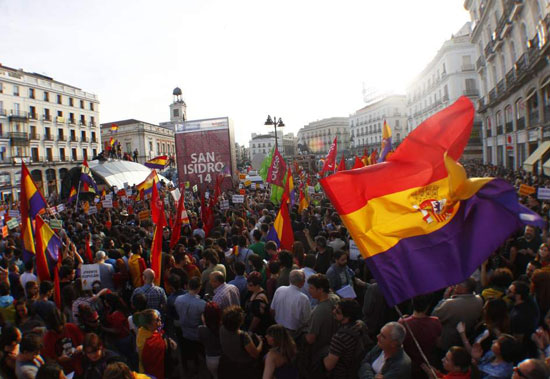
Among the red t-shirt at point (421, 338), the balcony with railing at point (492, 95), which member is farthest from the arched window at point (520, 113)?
the red t-shirt at point (421, 338)

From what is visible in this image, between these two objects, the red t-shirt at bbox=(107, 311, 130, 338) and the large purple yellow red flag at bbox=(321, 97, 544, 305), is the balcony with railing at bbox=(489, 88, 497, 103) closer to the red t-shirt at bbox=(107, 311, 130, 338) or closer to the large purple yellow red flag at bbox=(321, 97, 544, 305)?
the large purple yellow red flag at bbox=(321, 97, 544, 305)

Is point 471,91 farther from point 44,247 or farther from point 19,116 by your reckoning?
point 19,116

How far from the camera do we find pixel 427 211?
3.54m

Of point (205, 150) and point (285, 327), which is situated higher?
point (205, 150)

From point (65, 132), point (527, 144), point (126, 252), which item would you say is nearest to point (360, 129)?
point (65, 132)

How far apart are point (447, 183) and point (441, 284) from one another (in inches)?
35.5

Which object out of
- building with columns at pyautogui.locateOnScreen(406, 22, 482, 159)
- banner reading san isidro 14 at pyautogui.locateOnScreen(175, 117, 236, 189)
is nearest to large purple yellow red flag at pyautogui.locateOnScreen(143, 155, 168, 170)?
banner reading san isidro 14 at pyautogui.locateOnScreen(175, 117, 236, 189)

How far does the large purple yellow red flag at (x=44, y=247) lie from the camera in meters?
5.76

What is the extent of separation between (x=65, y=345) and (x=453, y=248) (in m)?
3.73

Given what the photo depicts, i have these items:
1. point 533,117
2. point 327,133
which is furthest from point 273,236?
point 327,133

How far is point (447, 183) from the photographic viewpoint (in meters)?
3.54

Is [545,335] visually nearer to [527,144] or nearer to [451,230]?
[451,230]

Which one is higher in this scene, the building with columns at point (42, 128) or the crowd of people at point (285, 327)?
the building with columns at point (42, 128)

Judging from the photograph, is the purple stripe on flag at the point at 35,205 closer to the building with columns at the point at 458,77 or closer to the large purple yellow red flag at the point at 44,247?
the large purple yellow red flag at the point at 44,247
